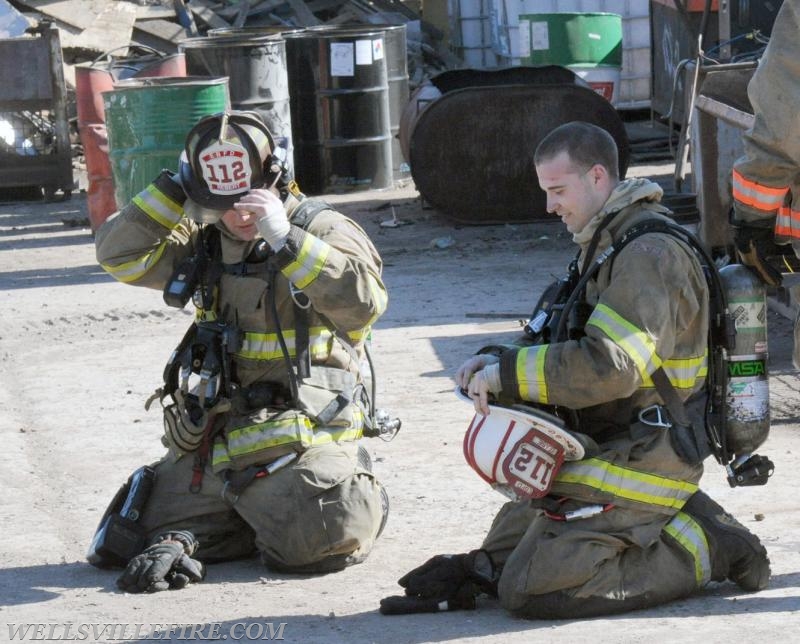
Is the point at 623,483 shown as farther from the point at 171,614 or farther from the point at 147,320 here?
the point at 147,320

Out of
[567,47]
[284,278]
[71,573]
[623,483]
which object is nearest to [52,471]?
[71,573]

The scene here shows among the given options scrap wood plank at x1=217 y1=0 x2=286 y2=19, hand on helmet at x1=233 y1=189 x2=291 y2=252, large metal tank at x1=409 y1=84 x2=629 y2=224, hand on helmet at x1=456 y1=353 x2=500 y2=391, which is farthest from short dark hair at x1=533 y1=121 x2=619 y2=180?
scrap wood plank at x1=217 y1=0 x2=286 y2=19

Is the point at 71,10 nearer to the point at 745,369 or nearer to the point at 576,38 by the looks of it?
the point at 576,38

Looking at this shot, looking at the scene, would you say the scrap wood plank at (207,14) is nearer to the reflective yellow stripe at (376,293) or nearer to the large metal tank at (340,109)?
the large metal tank at (340,109)

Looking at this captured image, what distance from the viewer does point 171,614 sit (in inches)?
167

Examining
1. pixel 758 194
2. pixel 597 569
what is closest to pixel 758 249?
pixel 758 194

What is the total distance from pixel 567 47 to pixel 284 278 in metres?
10.5

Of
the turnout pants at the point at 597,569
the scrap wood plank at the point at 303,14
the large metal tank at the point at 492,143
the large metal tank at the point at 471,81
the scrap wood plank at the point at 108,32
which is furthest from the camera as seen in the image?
the scrap wood plank at the point at 303,14

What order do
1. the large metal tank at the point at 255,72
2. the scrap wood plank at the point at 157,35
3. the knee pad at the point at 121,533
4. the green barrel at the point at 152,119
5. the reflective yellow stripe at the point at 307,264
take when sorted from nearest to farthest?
the reflective yellow stripe at the point at 307,264 < the knee pad at the point at 121,533 < the green barrel at the point at 152,119 < the large metal tank at the point at 255,72 < the scrap wood plank at the point at 157,35

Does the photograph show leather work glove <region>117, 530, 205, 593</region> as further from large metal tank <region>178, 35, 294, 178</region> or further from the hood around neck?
large metal tank <region>178, 35, 294, 178</region>

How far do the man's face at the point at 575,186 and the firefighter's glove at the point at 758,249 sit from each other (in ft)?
1.64

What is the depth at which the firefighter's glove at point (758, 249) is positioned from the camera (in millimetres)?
4293

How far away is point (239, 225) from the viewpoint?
4754 mm

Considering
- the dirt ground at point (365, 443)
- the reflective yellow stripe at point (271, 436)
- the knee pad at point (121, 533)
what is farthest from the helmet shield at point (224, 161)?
the dirt ground at point (365, 443)
